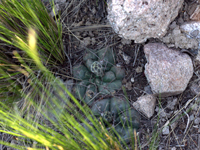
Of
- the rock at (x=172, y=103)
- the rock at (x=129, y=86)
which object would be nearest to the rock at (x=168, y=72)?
the rock at (x=172, y=103)

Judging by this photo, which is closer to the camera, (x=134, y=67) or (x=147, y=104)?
(x=147, y=104)

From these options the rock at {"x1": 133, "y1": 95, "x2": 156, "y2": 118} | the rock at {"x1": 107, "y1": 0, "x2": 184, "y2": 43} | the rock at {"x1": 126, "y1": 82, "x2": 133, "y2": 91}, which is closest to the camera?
the rock at {"x1": 107, "y1": 0, "x2": 184, "y2": 43}

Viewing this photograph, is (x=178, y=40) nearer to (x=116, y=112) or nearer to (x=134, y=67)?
(x=134, y=67)

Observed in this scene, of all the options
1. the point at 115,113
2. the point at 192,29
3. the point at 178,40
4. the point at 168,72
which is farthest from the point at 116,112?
the point at 192,29

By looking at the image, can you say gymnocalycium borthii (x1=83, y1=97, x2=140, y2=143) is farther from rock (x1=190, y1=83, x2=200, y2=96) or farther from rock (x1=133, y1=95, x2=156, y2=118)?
rock (x1=190, y1=83, x2=200, y2=96)

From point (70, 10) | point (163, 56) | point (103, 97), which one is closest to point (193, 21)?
point (163, 56)

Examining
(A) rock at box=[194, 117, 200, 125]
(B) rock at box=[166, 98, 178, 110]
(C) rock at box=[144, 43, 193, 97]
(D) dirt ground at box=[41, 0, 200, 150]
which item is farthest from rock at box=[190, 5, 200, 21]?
(A) rock at box=[194, 117, 200, 125]

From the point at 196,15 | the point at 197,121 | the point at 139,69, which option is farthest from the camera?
the point at 139,69
